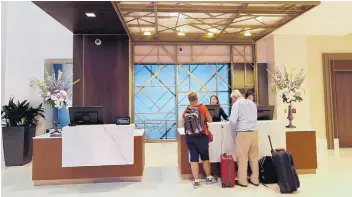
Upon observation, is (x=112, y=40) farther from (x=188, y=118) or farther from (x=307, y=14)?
(x=307, y=14)

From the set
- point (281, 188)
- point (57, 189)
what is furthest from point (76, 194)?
point (281, 188)

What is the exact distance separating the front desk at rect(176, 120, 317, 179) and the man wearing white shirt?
33cm

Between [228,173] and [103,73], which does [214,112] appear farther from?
[103,73]

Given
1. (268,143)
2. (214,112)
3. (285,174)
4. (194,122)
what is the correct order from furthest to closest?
(214,112)
(268,143)
(194,122)
(285,174)

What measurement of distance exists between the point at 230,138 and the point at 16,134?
4.56 metres

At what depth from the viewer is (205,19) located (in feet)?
19.5

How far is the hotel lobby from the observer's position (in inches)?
152

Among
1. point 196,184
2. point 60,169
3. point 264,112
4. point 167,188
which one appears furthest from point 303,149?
point 60,169

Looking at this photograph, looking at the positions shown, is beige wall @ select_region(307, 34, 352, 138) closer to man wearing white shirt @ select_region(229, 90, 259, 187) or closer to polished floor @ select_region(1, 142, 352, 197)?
polished floor @ select_region(1, 142, 352, 197)

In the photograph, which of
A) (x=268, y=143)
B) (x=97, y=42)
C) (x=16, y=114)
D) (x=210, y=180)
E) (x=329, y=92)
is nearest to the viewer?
(x=210, y=180)

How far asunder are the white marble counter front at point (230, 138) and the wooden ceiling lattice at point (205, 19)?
2.37 meters

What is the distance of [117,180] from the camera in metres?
4.09

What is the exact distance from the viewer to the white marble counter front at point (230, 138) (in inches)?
160

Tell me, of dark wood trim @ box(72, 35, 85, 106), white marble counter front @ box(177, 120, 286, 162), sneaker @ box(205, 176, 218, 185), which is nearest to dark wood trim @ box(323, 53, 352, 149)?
white marble counter front @ box(177, 120, 286, 162)
